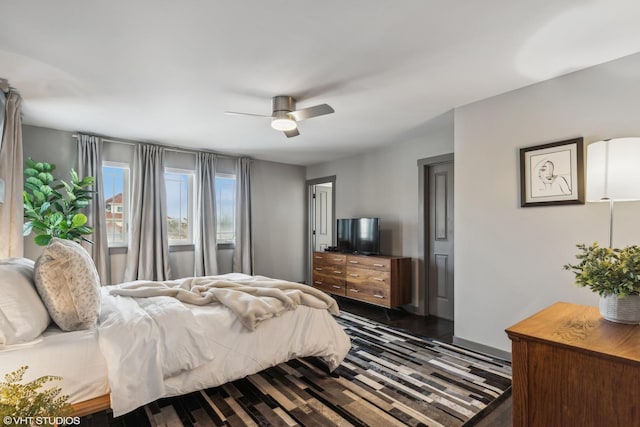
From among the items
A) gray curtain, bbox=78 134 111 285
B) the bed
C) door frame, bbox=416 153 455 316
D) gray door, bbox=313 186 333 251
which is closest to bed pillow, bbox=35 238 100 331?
the bed

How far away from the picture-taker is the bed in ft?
5.37

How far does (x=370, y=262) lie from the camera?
14.9ft

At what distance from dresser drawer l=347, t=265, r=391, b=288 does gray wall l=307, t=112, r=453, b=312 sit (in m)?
0.52

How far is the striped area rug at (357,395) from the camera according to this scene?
2.06m

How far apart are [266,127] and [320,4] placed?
7.66 ft

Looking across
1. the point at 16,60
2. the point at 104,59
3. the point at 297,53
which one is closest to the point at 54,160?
the point at 16,60

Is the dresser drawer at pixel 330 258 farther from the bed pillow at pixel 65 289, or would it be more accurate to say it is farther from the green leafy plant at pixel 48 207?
the bed pillow at pixel 65 289

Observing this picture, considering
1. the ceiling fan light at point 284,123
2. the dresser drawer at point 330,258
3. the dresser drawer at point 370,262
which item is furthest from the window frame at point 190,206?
the ceiling fan light at point 284,123

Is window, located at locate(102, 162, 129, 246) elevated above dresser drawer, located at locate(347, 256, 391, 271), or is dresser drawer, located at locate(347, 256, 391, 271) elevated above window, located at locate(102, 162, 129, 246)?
window, located at locate(102, 162, 129, 246)

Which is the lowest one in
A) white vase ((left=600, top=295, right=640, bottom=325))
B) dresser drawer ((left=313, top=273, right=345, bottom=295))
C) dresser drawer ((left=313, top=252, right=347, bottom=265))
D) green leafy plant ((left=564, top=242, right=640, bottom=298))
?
dresser drawer ((left=313, top=273, right=345, bottom=295))

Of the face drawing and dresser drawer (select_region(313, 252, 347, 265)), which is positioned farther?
dresser drawer (select_region(313, 252, 347, 265))

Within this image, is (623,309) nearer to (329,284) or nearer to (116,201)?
(329,284)

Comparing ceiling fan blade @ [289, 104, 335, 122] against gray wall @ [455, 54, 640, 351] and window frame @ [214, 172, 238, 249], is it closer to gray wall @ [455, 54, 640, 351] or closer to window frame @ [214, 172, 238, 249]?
gray wall @ [455, 54, 640, 351]

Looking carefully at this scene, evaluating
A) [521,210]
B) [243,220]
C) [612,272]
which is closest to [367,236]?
[243,220]
